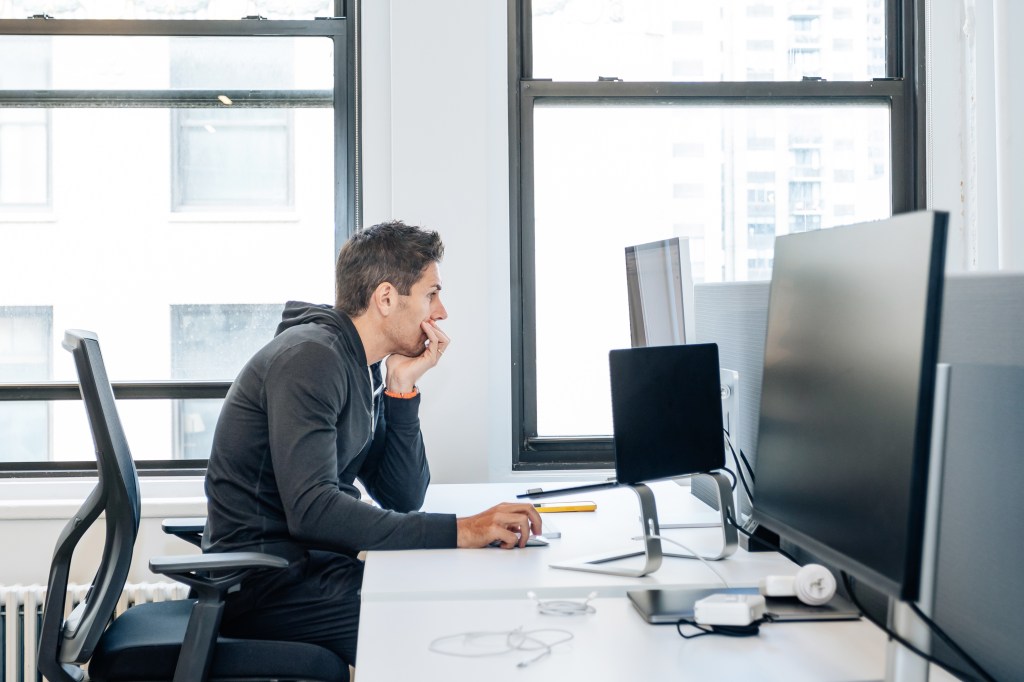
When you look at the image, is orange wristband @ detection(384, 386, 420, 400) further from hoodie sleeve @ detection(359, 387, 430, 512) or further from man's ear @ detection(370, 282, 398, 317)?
man's ear @ detection(370, 282, 398, 317)

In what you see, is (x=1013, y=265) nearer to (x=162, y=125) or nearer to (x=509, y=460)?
(x=509, y=460)

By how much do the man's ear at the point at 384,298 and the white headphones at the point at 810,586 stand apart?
3.41 feet

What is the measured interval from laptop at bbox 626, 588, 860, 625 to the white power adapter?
4 centimetres

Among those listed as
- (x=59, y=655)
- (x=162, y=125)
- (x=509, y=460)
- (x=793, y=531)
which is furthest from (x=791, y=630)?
(x=162, y=125)

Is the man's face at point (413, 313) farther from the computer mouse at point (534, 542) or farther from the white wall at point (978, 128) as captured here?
the white wall at point (978, 128)

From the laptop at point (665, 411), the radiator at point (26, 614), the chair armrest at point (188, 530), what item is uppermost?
the laptop at point (665, 411)

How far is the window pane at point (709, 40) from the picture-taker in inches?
118

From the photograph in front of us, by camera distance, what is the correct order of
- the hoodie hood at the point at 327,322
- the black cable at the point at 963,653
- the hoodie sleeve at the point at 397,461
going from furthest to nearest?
the hoodie sleeve at the point at 397,461, the hoodie hood at the point at 327,322, the black cable at the point at 963,653

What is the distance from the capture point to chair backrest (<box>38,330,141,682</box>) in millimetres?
1728

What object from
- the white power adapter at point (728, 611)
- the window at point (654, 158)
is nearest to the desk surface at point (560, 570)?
the white power adapter at point (728, 611)

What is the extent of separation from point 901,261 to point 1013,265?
2382 mm

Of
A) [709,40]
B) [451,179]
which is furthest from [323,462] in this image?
[709,40]

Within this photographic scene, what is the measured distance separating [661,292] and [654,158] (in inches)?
43.1

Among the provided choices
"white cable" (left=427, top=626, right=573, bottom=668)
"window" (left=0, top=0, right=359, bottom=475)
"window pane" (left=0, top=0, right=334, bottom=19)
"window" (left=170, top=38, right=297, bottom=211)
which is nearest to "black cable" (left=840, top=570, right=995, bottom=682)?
"white cable" (left=427, top=626, right=573, bottom=668)
